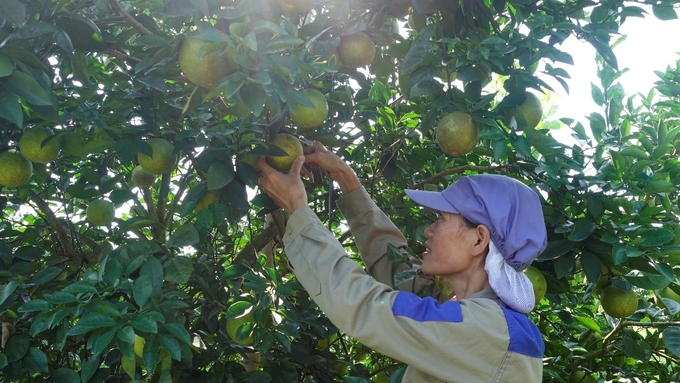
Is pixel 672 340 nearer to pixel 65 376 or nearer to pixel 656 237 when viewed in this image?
pixel 656 237

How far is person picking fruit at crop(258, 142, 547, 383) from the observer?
1583mm

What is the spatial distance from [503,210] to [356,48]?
803mm

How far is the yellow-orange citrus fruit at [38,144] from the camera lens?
2125 mm

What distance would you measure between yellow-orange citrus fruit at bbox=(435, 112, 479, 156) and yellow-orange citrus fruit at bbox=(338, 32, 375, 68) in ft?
1.15

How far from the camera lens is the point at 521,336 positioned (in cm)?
162

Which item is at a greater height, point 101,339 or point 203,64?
point 203,64

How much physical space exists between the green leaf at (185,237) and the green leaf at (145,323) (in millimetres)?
316

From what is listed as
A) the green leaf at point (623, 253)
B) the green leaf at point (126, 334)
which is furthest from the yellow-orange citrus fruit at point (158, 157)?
the green leaf at point (623, 253)

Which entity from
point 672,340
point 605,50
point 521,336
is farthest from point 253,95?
point 672,340

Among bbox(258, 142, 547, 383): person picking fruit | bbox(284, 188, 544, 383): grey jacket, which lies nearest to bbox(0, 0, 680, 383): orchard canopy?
bbox(258, 142, 547, 383): person picking fruit

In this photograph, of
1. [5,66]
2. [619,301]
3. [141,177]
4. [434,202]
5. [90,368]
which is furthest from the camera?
[141,177]

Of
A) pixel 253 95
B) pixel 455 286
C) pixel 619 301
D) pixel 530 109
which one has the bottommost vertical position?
pixel 619 301

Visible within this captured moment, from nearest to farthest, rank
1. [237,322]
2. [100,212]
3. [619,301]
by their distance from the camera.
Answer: [237,322] < [619,301] < [100,212]

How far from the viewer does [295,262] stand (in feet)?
5.93
